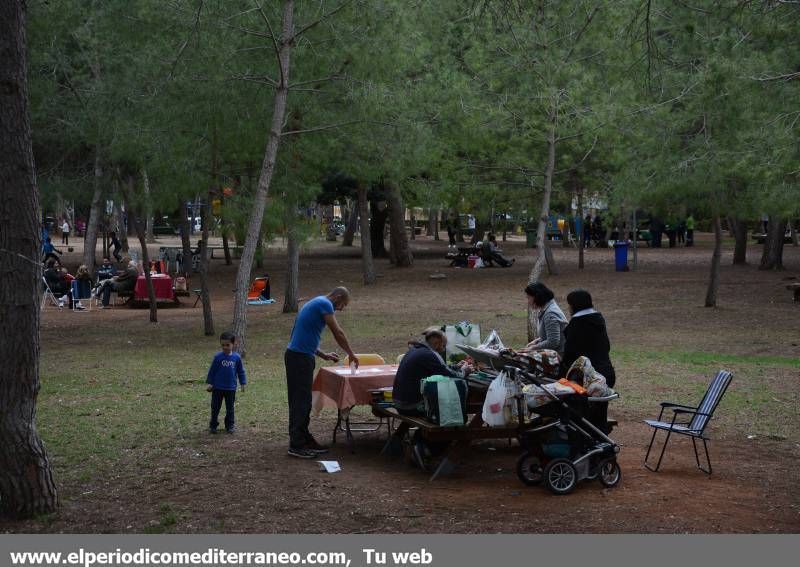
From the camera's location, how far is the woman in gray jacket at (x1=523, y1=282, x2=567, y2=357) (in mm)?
9062

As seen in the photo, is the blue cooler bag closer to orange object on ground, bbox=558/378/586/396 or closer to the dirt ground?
the dirt ground

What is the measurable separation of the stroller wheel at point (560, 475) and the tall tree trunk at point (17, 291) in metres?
3.64

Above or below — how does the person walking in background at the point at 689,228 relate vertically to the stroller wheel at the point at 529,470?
above

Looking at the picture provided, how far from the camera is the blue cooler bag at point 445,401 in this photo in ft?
27.0

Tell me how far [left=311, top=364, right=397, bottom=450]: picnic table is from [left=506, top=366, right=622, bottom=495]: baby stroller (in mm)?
1657

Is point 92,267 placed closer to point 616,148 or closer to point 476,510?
point 616,148

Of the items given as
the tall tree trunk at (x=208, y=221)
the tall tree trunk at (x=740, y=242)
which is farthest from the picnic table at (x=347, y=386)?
the tall tree trunk at (x=740, y=242)

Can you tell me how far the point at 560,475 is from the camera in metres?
7.81

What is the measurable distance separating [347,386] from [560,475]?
229cm

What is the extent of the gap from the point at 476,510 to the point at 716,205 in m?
17.1

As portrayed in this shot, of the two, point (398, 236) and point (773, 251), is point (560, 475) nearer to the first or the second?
point (773, 251)

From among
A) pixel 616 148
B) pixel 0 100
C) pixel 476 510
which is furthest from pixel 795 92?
pixel 0 100

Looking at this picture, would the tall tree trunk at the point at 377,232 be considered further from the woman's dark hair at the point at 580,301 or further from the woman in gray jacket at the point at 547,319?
the woman's dark hair at the point at 580,301

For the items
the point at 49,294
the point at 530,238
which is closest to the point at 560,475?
the point at 49,294
